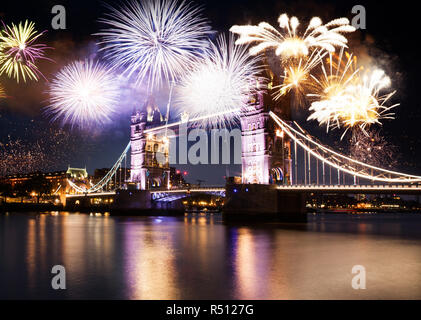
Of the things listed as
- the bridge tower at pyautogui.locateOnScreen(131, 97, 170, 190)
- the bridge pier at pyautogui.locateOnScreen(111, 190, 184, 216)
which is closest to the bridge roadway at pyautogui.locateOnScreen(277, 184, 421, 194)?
the bridge pier at pyautogui.locateOnScreen(111, 190, 184, 216)

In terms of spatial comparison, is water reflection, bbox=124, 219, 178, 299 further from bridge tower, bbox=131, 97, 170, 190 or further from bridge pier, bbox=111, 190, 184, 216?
bridge tower, bbox=131, 97, 170, 190

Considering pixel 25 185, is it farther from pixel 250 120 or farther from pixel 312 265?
pixel 312 265

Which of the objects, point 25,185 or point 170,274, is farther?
point 25,185

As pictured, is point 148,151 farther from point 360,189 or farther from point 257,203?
point 360,189

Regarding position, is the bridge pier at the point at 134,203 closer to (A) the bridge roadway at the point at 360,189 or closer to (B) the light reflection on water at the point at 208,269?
(A) the bridge roadway at the point at 360,189

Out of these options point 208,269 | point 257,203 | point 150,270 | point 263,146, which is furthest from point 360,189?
point 150,270
